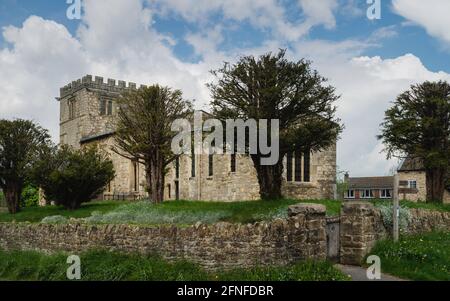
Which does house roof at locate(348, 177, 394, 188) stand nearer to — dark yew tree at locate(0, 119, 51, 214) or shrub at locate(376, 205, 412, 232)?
dark yew tree at locate(0, 119, 51, 214)

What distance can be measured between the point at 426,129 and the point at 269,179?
30.3 ft

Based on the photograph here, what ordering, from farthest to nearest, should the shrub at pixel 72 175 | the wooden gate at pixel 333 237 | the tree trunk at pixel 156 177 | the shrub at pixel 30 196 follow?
the shrub at pixel 30 196
the shrub at pixel 72 175
the tree trunk at pixel 156 177
the wooden gate at pixel 333 237

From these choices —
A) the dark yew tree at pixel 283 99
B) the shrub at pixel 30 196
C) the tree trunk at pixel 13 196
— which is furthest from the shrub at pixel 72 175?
the shrub at pixel 30 196

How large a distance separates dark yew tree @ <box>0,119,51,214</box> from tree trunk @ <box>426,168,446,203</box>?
79.7 ft

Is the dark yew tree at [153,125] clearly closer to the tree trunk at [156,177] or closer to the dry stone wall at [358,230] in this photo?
the tree trunk at [156,177]

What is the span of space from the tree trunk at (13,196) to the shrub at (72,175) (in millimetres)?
4746

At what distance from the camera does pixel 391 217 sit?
15734 millimetres

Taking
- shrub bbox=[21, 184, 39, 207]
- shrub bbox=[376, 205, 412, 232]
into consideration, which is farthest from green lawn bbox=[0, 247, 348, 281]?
shrub bbox=[21, 184, 39, 207]

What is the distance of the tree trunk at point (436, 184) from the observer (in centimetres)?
2644
